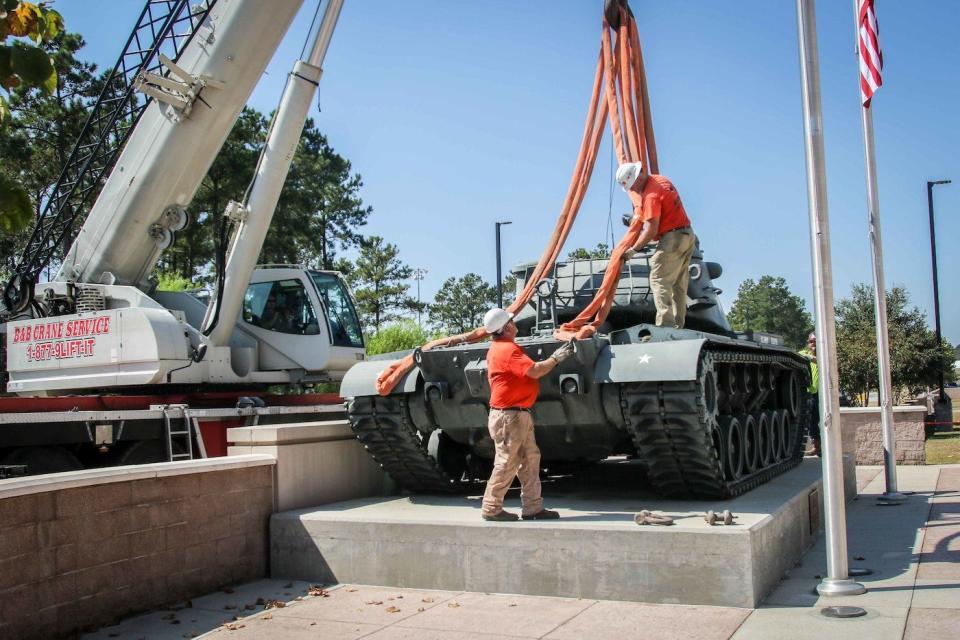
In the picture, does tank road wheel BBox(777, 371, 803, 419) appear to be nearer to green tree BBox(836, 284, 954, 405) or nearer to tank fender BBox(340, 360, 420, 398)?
tank fender BBox(340, 360, 420, 398)

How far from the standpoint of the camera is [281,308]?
13320 mm

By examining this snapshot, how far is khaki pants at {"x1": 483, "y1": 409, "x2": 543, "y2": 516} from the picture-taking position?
24.0ft

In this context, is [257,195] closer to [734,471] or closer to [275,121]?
[275,121]

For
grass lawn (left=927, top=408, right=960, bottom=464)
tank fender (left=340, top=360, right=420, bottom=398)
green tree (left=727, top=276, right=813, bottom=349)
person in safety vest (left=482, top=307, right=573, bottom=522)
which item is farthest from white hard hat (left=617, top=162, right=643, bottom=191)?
green tree (left=727, top=276, right=813, bottom=349)

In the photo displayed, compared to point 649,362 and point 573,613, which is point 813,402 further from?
point 573,613

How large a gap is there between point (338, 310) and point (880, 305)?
728 cm

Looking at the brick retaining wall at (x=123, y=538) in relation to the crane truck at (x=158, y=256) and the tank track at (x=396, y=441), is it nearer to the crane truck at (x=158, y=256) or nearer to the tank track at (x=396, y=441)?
the tank track at (x=396, y=441)

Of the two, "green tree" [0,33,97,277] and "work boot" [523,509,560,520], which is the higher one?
"green tree" [0,33,97,277]

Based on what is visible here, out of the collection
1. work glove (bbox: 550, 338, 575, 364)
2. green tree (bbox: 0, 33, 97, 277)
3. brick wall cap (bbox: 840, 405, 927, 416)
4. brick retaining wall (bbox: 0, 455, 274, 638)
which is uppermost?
green tree (bbox: 0, 33, 97, 277)

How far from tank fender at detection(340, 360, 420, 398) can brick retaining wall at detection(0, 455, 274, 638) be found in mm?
1044

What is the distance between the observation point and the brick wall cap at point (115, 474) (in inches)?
237

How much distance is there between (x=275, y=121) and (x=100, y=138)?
2326 mm

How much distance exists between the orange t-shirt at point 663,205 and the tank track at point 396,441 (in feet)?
9.56

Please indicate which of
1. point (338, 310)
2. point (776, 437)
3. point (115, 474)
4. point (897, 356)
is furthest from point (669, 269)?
point (897, 356)
